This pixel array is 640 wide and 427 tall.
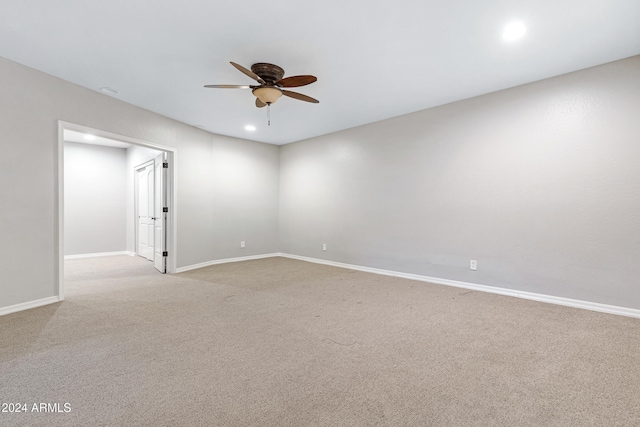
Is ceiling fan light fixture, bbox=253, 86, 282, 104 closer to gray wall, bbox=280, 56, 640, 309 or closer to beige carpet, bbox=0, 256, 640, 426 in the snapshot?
beige carpet, bbox=0, 256, 640, 426

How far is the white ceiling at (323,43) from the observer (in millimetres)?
2180

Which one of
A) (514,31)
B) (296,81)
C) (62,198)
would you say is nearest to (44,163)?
(62,198)

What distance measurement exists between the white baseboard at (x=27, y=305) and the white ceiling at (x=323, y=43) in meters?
2.50

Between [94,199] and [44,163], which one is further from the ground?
[44,163]

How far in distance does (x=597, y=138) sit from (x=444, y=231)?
190 centimetres

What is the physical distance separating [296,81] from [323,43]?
1.34 ft

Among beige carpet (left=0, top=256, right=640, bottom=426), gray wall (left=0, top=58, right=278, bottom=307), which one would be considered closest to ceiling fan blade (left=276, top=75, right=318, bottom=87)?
beige carpet (left=0, top=256, right=640, bottom=426)

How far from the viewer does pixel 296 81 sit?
277 cm

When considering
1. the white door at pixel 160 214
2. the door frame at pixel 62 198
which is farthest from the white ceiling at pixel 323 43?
the white door at pixel 160 214

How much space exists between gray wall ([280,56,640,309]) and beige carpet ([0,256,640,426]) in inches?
20.3

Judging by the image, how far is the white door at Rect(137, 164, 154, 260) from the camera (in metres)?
5.84

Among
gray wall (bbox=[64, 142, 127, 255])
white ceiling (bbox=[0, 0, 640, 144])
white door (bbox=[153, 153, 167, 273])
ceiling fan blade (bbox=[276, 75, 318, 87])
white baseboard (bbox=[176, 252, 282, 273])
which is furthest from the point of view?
gray wall (bbox=[64, 142, 127, 255])

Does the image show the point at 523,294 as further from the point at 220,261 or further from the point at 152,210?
the point at 152,210

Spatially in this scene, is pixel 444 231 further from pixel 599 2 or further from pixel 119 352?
pixel 119 352
